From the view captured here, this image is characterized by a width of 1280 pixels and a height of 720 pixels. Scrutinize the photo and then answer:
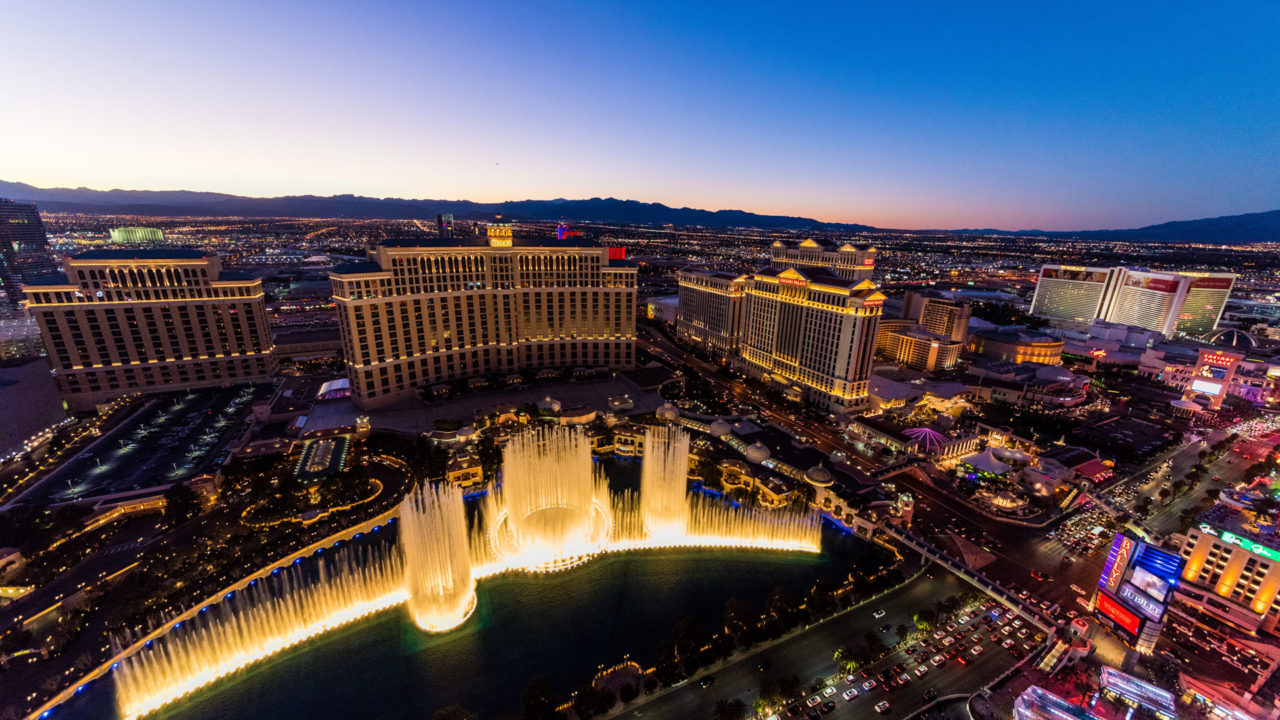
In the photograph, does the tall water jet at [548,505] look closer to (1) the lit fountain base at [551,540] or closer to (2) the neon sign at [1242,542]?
(1) the lit fountain base at [551,540]

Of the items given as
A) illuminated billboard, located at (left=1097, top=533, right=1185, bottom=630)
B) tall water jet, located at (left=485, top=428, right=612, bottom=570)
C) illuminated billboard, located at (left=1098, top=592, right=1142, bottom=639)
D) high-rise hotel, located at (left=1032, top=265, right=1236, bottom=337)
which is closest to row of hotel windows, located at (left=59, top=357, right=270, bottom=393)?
tall water jet, located at (left=485, top=428, right=612, bottom=570)

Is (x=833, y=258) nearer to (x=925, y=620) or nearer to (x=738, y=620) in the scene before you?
(x=925, y=620)

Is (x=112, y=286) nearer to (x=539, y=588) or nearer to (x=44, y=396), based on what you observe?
(x=44, y=396)

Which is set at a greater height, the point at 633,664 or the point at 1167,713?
the point at 1167,713

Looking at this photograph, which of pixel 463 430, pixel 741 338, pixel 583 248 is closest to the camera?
pixel 463 430

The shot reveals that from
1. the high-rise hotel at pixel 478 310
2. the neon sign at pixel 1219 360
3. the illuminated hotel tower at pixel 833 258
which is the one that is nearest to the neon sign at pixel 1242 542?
the illuminated hotel tower at pixel 833 258

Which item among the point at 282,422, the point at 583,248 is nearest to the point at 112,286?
the point at 282,422

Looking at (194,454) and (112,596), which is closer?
(112,596)
